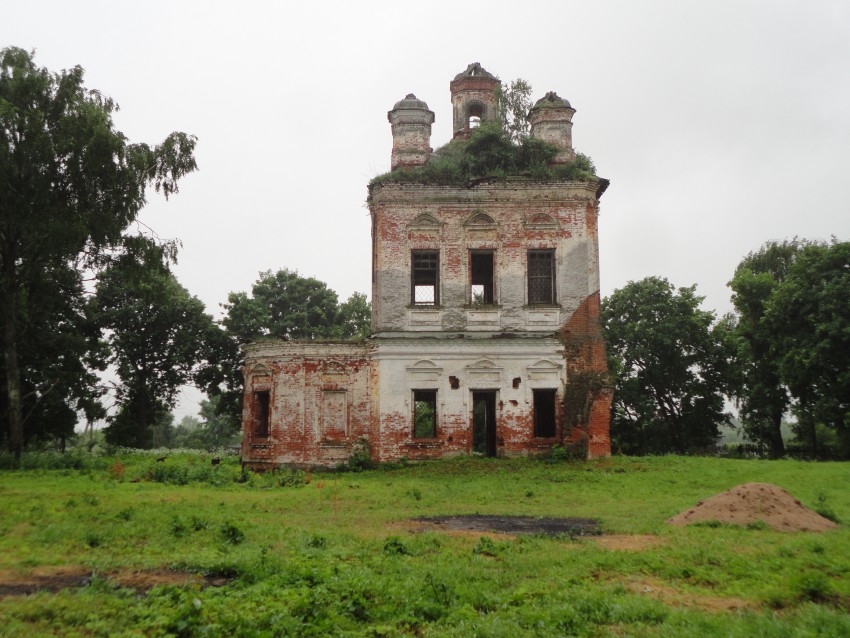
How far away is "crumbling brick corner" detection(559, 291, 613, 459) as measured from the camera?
2152 cm

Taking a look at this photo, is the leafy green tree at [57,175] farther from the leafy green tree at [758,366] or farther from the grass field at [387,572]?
the leafy green tree at [758,366]

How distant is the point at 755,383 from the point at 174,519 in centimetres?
2887

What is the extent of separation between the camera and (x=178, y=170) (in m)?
22.1

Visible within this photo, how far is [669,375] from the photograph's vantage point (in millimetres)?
35156

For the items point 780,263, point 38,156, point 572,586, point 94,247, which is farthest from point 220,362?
point 572,586

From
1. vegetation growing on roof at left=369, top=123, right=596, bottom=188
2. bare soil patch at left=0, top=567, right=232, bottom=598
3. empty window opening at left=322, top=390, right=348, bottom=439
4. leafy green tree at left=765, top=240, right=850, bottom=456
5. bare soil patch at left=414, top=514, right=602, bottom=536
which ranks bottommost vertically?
bare soil patch at left=414, top=514, right=602, bottom=536

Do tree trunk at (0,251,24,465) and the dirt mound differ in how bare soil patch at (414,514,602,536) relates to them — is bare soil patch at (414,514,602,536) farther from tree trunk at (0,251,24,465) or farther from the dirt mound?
tree trunk at (0,251,24,465)

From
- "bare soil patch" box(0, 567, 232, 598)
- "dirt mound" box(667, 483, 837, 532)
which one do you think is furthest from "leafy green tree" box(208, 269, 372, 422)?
"bare soil patch" box(0, 567, 232, 598)

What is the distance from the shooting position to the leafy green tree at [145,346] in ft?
122

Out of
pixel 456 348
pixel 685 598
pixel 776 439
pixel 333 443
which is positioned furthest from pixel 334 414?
pixel 776 439

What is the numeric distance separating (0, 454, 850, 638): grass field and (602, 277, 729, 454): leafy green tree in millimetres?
20755

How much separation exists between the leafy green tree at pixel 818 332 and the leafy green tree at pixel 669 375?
5910 millimetres

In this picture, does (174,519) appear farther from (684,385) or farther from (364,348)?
(684,385)

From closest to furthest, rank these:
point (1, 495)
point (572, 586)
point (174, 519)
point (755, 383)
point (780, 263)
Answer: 1. point (572, 586)
2. point (174, 519)
3. point (1, 495)
4. point (755, 383)
5. point (780, 263)
